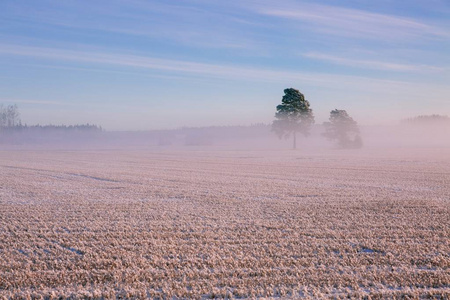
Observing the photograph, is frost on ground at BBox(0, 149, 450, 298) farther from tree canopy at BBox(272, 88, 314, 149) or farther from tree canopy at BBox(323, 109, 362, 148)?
tree canopy at BBox(323, 109, 362, 148)

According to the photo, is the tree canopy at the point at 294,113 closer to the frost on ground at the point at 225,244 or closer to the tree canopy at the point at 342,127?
the tree canopy at the point at 342,127

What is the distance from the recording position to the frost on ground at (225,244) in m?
7.65

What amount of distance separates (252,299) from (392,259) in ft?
13.2

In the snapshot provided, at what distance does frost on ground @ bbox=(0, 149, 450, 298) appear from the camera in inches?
301

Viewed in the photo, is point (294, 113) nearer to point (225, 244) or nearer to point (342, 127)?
point (342, 127)

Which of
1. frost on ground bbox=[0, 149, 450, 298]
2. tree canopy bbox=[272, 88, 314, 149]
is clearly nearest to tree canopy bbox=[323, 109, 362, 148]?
tree canopy bbox=[272, 88, 314, 149]

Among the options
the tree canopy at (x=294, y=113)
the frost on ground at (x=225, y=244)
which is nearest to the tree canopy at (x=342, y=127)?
the tree canopy at (x=294, y=113)

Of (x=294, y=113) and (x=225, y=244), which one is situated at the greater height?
(x=294, y=113)

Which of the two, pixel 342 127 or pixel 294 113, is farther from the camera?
pixel 342 127

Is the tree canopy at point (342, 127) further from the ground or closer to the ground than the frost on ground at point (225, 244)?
further from the ground

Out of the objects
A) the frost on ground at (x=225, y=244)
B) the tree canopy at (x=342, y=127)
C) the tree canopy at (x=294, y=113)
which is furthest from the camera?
the tree canopy at (x=342, y=127)

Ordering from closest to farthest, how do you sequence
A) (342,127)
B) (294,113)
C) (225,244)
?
(225,244)
(294,113)
(342,127)

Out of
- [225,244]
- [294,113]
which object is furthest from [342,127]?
[225,244]

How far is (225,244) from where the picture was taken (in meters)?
10.4
